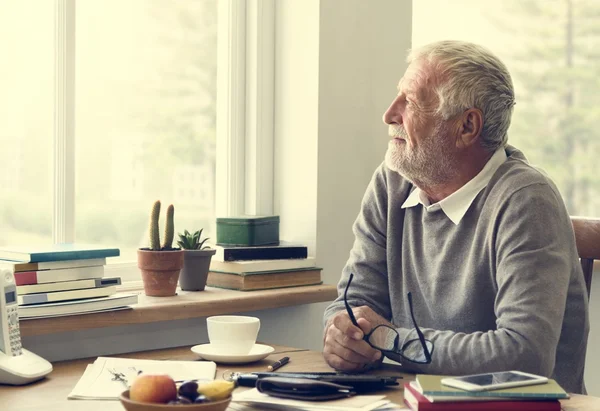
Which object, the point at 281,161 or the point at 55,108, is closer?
the point at 55,108

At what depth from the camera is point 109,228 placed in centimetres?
234

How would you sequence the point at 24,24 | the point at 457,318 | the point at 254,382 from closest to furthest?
the point at 254,382 < the point at 457,318 < the point at 24,24

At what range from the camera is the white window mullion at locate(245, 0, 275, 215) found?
2633 millimetres

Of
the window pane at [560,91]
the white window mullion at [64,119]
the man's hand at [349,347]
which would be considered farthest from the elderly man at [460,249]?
the window pane at [560,91]

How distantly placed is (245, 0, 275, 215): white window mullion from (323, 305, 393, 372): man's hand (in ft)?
3.06

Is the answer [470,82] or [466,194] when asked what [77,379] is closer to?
[466,194]

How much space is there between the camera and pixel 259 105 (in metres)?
2.64

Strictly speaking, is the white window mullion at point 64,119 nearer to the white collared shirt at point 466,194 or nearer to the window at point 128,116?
the window at point 128,116

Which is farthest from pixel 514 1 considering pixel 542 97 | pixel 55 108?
pixel 55 108

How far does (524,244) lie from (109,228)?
3.80 feet

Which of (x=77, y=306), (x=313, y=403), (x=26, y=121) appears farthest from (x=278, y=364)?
(x=26, y=121)

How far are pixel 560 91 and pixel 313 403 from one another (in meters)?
2.70

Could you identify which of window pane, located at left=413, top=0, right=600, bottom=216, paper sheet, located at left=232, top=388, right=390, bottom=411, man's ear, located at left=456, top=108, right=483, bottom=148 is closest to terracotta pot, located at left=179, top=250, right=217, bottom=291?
man's ear, located at left=456, top=108, right=483, bottom=148

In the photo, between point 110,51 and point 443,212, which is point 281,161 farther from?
point 443,212
